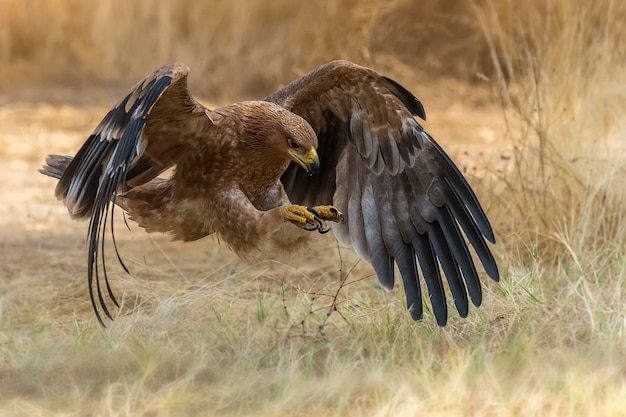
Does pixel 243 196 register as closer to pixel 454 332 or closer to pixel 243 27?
pixel 454 332

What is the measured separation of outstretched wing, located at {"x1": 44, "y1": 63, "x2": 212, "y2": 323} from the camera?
4422 mm

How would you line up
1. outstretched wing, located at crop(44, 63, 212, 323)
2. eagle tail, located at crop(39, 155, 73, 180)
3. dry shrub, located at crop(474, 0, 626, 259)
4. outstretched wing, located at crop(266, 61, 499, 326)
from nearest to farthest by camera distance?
1. outstretched wing, located at crop(44, 63, 212, 323)
2. outstretched wing, located at crop(266, 61, 499, 326)
3. eagle tail, located at crop(39, 155, 73, 180)
4. dry shrub, located at crop(474, 0, 626, 259)

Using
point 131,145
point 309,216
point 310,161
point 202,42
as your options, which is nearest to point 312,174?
point 310,161

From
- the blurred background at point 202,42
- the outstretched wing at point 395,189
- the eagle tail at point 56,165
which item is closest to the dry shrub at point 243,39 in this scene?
the blurred background at point 202,42

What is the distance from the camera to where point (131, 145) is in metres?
4.40

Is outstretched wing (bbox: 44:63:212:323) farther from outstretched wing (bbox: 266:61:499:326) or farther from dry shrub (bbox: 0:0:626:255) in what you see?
dry shrub (bbox: 0:0:626:255)

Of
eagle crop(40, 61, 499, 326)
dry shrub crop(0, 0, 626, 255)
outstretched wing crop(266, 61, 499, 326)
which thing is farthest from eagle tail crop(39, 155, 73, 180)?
dry shrub crop(0, 0, 626, 255)

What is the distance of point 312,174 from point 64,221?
3.21m

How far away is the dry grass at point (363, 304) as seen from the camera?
4.52m

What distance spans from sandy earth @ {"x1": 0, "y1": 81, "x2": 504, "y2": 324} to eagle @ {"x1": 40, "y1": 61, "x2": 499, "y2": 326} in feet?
3.00

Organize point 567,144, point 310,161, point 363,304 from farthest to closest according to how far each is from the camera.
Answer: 1. point 567,144
2. point 363,304
3. point 310,161

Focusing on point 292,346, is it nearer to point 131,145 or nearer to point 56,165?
point 131,145

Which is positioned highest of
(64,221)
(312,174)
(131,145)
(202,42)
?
(202,42)

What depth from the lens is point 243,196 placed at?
505 centimetres
